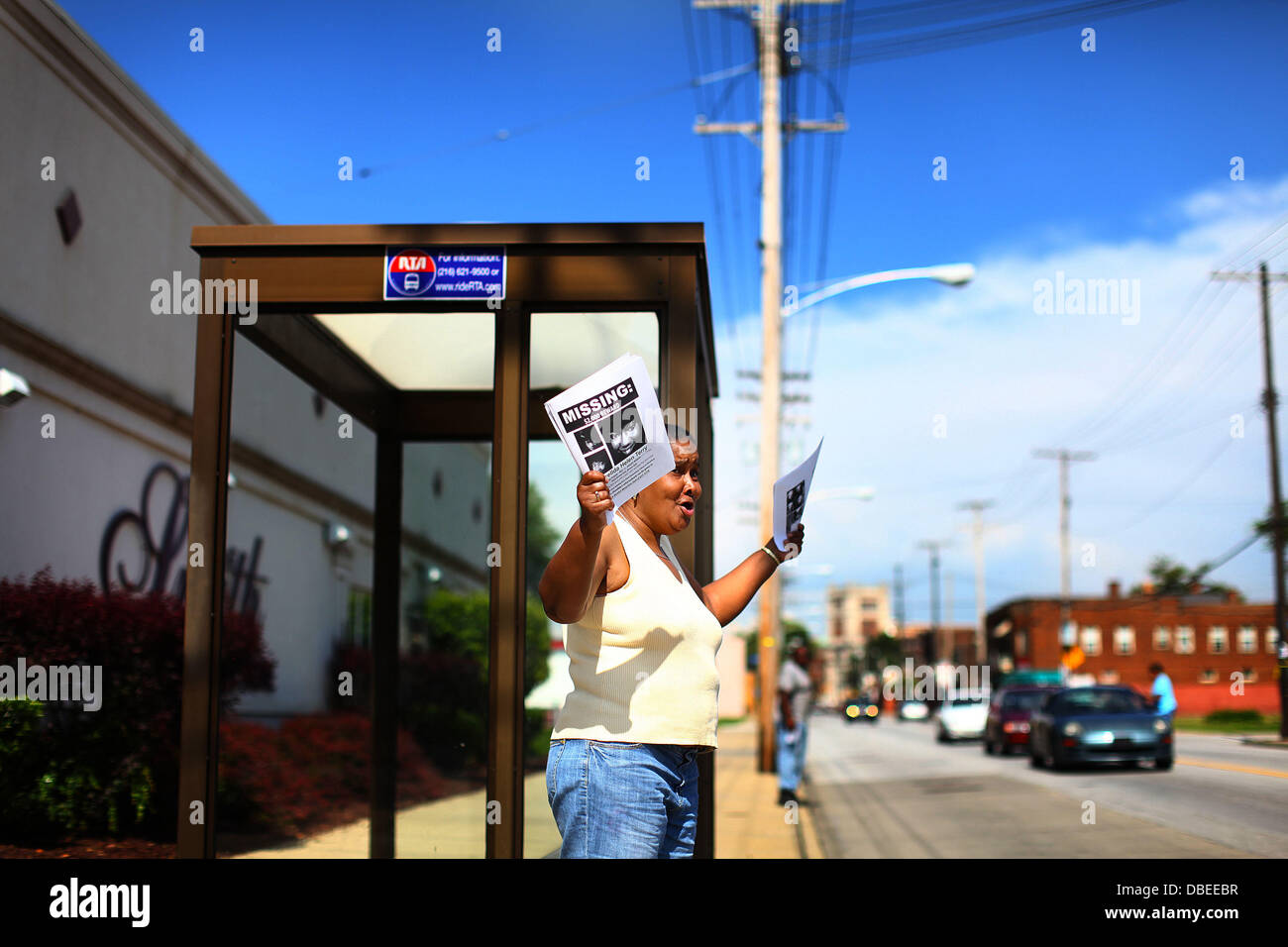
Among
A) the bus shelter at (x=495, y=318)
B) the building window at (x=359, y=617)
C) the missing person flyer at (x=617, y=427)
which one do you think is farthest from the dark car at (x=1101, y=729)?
the missing person flyer at (x=617, y=427)

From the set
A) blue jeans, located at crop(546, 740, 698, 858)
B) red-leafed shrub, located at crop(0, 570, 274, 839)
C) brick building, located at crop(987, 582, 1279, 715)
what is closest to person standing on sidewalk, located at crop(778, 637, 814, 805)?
red-leafed shrub, located at crop(0, 570, 274, 839)

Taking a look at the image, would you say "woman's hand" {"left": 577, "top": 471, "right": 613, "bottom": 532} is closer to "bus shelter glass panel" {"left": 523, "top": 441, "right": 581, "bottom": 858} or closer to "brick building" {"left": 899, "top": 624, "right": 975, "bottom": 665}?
"bus shelter glass panel" {"left": 523, "top": 441, "right": 581, "bottom": 858}

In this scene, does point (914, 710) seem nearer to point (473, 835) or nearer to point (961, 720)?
point (961, 720)

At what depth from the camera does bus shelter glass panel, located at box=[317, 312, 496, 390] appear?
600cm

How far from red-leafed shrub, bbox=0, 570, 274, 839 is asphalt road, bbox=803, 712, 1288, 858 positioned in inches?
209

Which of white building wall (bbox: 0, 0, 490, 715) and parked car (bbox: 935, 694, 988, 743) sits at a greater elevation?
white building wall (bbox: 0, 0, 490, 715)

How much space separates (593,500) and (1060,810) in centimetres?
1126

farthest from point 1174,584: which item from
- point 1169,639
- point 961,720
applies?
point 961,720

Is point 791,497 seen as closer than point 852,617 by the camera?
Yes

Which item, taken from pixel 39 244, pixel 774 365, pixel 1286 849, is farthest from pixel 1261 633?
pixel 39 244

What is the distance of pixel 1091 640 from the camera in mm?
80188

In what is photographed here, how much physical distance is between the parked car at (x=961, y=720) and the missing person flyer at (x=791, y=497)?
3044 cm

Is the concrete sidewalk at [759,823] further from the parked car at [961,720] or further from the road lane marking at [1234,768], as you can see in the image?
the parked car at [961,720]

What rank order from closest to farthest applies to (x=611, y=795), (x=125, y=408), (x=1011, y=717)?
(x=611, y=795)
(x=125, y=408)
(x=1011, y=717)
